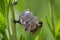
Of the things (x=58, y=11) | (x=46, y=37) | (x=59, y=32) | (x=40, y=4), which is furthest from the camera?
(x=40, y=4)

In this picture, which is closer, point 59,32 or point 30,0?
point 59,32

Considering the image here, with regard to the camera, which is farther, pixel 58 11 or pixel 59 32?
pixel 58 11

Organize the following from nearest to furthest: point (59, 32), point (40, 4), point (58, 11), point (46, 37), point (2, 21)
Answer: point (2, 21) < point (59, 32) < point (46, 37) < point (58, 11) < point (40, 4)

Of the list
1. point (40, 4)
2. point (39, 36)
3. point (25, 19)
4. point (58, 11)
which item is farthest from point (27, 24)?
point (40, 4)

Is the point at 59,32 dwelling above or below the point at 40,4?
below

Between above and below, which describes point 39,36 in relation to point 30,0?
below

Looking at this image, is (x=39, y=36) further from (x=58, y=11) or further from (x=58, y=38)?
(x=58, y=11)

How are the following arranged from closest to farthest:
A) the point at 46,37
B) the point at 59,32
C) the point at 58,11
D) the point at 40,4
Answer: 1. the point at 59,32
2. the point at 46,37
3. the point at 58,11
4. the point at 40,4

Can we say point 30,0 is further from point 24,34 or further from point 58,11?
point 24,34

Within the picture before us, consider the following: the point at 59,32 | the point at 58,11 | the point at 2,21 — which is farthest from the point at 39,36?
the point at 58,11
